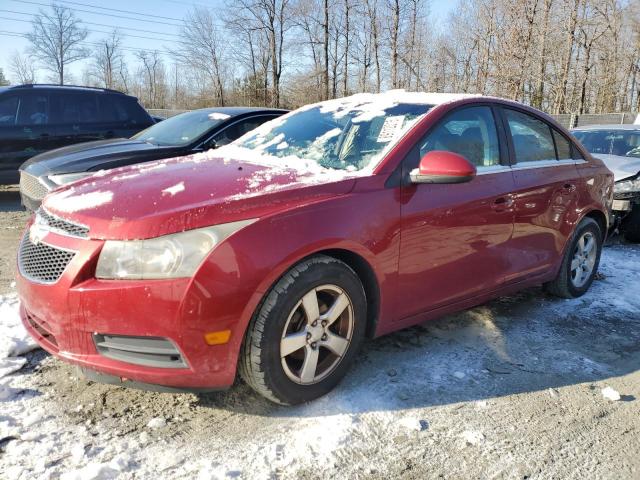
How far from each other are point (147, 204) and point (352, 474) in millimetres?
1510

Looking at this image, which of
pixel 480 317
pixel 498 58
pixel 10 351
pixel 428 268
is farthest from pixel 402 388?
pixel 498 58

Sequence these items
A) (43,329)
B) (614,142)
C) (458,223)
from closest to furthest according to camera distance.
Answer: (43,329) → (458,223) → (614,142)

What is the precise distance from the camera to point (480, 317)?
3.96 m

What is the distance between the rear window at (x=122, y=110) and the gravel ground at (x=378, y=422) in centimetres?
613

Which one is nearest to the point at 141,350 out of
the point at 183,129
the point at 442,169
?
the point at 442,169

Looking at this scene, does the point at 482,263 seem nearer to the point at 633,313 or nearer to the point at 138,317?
the point at 633,313

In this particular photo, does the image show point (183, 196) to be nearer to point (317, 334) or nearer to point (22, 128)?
point (317, 334)

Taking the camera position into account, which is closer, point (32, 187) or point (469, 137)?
point (469, 137)

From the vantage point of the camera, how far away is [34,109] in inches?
308

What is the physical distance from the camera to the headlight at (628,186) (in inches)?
253

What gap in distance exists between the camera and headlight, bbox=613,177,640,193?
21.1ft

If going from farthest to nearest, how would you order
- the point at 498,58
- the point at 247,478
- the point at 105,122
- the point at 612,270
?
the point at 498,58
the point at 105,122
the point at 612,270
the point at 247,478

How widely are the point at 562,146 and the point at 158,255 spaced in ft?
11.3

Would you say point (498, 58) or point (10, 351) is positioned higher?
point (498, 58)
